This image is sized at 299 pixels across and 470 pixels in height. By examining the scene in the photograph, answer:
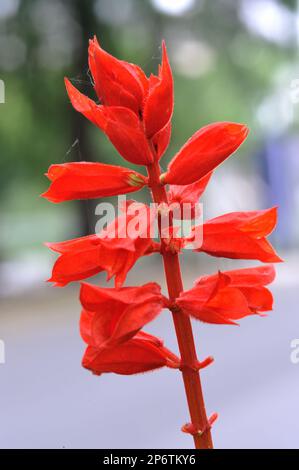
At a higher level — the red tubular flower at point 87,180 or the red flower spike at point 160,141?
the red flower spike at point 160,141

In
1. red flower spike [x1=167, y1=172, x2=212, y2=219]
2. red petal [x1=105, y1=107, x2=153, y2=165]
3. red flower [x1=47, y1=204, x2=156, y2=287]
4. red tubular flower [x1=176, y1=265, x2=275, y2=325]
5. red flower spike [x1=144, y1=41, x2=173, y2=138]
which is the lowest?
red tubular flower [x1=176, y1=265, x2=275, y2=325]

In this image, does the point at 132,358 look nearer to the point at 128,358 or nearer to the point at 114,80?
the point at 128,358

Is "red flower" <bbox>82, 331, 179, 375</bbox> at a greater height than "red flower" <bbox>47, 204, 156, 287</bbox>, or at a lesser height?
lesser

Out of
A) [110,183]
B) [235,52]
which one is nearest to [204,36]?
[235,52]

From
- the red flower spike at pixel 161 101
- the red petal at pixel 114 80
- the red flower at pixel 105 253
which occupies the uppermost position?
the red petal at pixel 114 80

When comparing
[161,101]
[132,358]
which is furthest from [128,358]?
[161,101]
